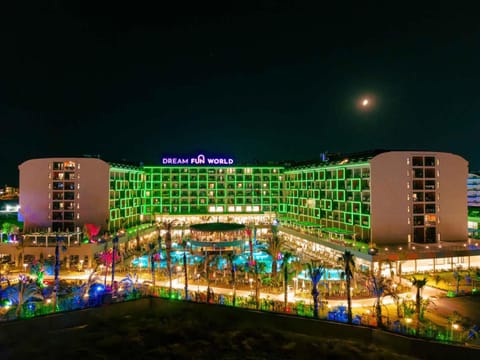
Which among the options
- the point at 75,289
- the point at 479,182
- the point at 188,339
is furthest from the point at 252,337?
the point at 479,182

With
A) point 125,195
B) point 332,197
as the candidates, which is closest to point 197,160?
point 125,195

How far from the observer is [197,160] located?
268ft

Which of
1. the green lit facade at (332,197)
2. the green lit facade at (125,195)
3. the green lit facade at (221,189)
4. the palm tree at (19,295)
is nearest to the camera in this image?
the palm tree at (19,295)

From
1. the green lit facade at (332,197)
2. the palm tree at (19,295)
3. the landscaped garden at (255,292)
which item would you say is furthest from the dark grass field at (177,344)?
the green lit facade at (332,197)

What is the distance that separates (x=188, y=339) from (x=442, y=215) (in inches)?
1601

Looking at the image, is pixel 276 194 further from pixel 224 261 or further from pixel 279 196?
pixel 224 261

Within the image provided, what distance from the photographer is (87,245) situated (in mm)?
46625

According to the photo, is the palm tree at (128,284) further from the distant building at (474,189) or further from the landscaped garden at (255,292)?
the distant building at (474,189)

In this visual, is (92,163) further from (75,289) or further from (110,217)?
(75,289)

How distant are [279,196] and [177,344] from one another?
5778 cm

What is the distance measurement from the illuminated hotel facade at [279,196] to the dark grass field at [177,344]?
696 inches

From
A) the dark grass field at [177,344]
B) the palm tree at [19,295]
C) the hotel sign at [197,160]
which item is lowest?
the dark grass field at [177,344]

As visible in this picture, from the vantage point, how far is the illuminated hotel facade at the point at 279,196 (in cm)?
5016

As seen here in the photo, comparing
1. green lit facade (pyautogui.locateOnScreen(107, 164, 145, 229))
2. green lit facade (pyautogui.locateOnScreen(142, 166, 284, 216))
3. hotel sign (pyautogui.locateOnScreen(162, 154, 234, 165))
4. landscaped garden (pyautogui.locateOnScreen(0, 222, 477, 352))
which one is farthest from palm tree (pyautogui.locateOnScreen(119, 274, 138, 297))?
hotel sign (pyautogui.locateOnScreen(162, 154, 234, 165))
